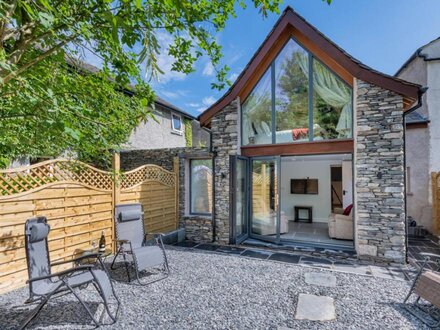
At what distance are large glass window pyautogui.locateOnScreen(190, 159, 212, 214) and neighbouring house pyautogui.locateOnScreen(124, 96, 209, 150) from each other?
4305 millimetres

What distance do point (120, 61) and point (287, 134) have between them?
5.48 metres

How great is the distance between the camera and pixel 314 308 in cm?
423

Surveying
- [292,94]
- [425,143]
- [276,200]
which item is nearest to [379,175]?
[276,200]

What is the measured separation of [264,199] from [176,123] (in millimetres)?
10942

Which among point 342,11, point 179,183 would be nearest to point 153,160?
point 179,183

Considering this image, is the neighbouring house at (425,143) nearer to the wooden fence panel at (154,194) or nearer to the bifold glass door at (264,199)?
the bifold glass door at (264,199)

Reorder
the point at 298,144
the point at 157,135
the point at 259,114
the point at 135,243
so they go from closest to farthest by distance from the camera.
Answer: the point at 135,243
the point at 298,144
the point at 259,114
the point at 157,135

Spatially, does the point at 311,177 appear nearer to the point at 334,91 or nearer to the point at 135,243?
the point at 334,91

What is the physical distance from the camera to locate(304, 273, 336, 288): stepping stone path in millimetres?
5203

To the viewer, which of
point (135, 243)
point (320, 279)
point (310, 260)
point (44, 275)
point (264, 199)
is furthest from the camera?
point (264, 199)

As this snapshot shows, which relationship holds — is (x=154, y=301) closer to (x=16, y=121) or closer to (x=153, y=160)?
(x=16, y=121)

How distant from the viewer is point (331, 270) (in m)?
5.93

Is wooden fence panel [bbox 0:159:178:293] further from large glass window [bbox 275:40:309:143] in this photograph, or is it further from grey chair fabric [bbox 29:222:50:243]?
large glass window [bbox 275:40:309:143]

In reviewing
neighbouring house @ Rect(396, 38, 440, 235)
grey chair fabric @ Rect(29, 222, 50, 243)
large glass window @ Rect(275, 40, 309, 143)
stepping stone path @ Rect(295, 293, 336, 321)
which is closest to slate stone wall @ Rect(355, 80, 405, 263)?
large glass window @ Rect(275, 40, 309, 143)
